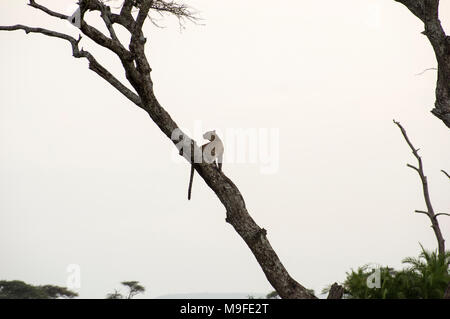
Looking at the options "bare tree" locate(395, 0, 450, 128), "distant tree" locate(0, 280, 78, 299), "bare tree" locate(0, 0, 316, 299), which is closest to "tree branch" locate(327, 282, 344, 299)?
"bare tree" locate(0, 0, 316, 299)

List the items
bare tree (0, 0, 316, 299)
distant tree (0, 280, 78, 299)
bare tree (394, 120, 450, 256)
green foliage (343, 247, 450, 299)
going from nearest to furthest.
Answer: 1. bare tree (0, 0, 316, 299)
2. green foliage (343, 247, 450, 299)
3. bare tree (394, 120, 450, 256)
4. distant tree (0, 280, 78, 299)

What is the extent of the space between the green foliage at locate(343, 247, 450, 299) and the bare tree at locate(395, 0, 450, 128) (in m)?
3.79

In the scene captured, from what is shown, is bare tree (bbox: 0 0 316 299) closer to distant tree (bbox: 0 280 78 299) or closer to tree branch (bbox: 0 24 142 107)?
tree branch (bbox: 0 24 142 107)

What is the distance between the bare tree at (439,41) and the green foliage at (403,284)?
379 centimetres

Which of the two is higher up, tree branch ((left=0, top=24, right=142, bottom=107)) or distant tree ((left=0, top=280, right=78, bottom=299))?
tree branch ((left=0, top=24, right=142, bottom=107))

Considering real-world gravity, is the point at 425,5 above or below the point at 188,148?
above

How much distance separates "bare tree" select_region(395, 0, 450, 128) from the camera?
12289 mm

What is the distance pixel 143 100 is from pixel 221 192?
2285mm
